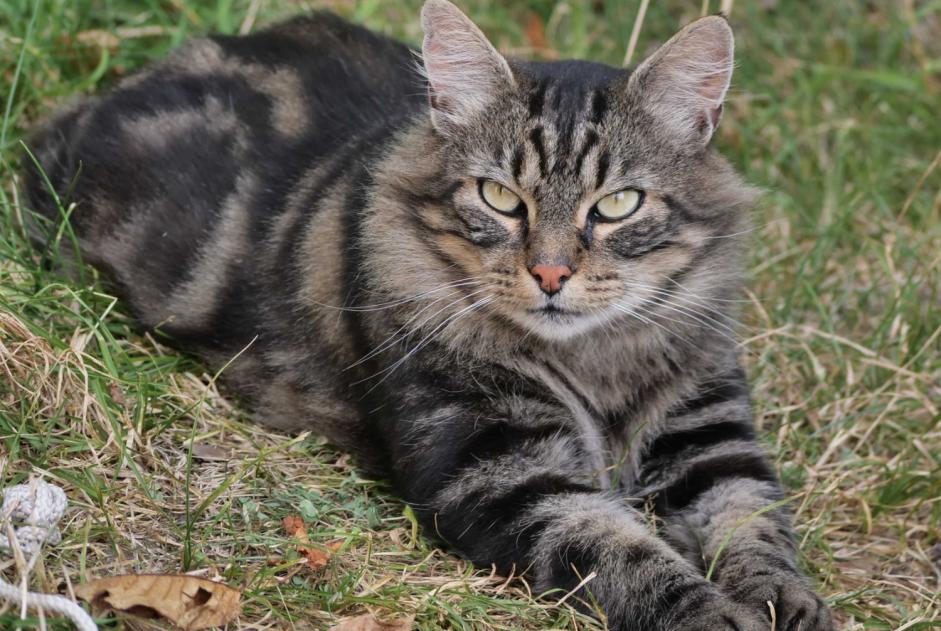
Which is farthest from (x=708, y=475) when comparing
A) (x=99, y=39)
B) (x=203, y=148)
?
(x=99, y=39)

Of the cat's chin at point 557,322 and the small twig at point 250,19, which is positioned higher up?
the small twig at point 250,19

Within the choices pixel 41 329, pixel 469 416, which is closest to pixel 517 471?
pixel 469 416

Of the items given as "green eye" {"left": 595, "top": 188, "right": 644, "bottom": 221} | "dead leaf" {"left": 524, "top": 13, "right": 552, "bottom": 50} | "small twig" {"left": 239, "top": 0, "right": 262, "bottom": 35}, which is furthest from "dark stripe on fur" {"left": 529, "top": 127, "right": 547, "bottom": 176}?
"dead leaf" {"left": 524, "top": 13, "right": 552, "bottom": 50}

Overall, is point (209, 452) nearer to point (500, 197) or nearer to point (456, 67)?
point (500, 197)

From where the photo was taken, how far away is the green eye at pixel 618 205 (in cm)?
292

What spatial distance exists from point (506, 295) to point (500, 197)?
250 mm

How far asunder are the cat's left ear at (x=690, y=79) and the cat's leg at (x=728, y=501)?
Result: 2.34 feet

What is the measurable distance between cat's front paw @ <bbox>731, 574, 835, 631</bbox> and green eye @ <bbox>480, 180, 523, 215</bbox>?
1058 millimetres

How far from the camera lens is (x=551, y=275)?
9.30 feet

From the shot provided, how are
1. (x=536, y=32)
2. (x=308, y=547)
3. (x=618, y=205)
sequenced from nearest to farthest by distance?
(x=308, y=547), (x=618, y=205), (x=536, y=32)

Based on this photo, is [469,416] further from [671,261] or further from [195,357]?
[195,357]

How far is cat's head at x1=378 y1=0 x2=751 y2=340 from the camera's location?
2896 mm

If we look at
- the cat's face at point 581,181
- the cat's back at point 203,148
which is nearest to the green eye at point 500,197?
the cat's face at point 581,181

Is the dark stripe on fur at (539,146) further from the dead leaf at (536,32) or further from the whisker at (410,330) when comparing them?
the dead leaf at (536,32)
